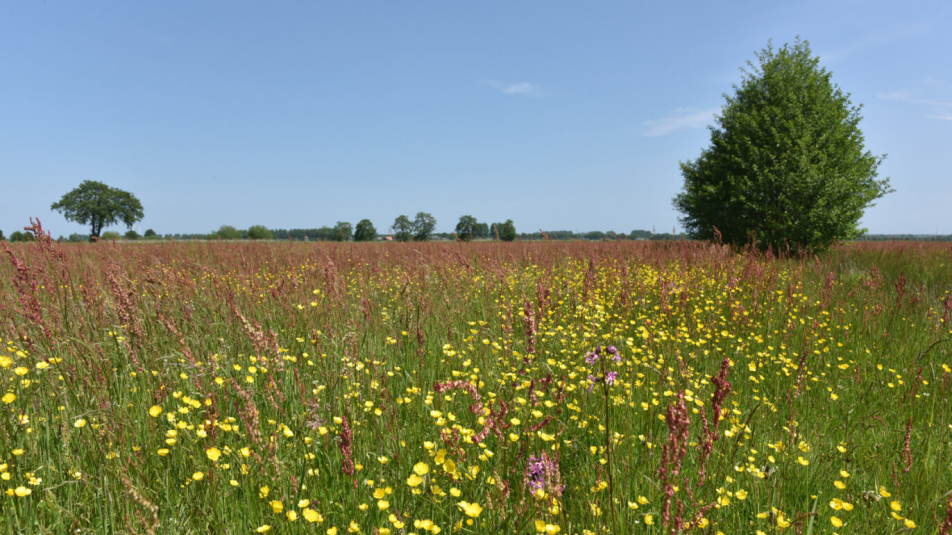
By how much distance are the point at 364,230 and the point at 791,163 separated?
83.6 m

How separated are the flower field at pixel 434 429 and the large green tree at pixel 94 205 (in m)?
91.9

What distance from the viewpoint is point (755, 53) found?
50.9 feet

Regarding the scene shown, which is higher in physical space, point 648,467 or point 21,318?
point 21,318

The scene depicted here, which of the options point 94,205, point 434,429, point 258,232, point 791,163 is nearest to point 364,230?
point 258,232

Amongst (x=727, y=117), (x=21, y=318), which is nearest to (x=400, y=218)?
(x=727, y=117)

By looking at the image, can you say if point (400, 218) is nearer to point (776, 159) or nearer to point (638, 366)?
point (776, 159)

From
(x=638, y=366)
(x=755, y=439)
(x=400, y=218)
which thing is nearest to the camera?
(x=755, y=439)

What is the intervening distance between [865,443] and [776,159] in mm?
13824

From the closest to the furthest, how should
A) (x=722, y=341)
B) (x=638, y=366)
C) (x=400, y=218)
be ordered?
(x=638, y=366) < (x=722, y=341) < (x=400, y=218)

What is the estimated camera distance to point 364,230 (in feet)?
296

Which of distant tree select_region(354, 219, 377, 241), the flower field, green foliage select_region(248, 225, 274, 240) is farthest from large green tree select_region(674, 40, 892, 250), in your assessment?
green foliage select_region(248, 225, 274, 240)

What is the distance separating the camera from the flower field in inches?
70.5

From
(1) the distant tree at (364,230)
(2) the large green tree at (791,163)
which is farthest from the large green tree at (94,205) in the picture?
(2) the large green tree at (791,163)

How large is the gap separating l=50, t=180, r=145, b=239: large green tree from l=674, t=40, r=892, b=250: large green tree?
300ft
